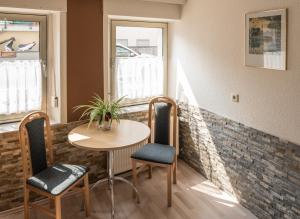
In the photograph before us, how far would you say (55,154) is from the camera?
2945 mm

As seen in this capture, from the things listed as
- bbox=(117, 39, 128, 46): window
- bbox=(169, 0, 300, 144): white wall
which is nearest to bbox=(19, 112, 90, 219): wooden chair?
bbox=(117, 39, 128, 46): window

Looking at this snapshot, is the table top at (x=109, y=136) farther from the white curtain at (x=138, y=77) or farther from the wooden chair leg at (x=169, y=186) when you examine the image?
the white curtain at (x=138, y=77)

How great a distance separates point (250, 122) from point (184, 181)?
1.08 meters

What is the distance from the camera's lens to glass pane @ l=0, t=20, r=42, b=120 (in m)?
2.84

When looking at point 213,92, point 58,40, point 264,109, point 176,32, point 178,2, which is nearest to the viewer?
point 264,109

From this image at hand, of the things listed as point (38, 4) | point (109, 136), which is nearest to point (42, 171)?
point (109, 136)

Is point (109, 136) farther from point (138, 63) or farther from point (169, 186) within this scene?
point (138, 63)

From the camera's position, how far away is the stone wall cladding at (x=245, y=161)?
2.37 m

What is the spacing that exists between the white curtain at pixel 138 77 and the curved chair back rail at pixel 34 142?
118cm

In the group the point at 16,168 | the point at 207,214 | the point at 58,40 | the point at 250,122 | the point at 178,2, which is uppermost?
the point at 178,2

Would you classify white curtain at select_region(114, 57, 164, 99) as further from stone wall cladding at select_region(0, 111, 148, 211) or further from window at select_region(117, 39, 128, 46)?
stone wall cladding at select_region(0, 111, 148, 211)

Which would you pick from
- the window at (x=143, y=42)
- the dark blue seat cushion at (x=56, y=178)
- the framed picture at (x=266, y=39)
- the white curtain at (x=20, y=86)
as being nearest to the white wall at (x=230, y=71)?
the framed picture at (x=266, y=39)

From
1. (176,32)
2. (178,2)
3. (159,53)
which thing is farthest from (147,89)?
(178,2)

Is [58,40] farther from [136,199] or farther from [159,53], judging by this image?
[136,199]
